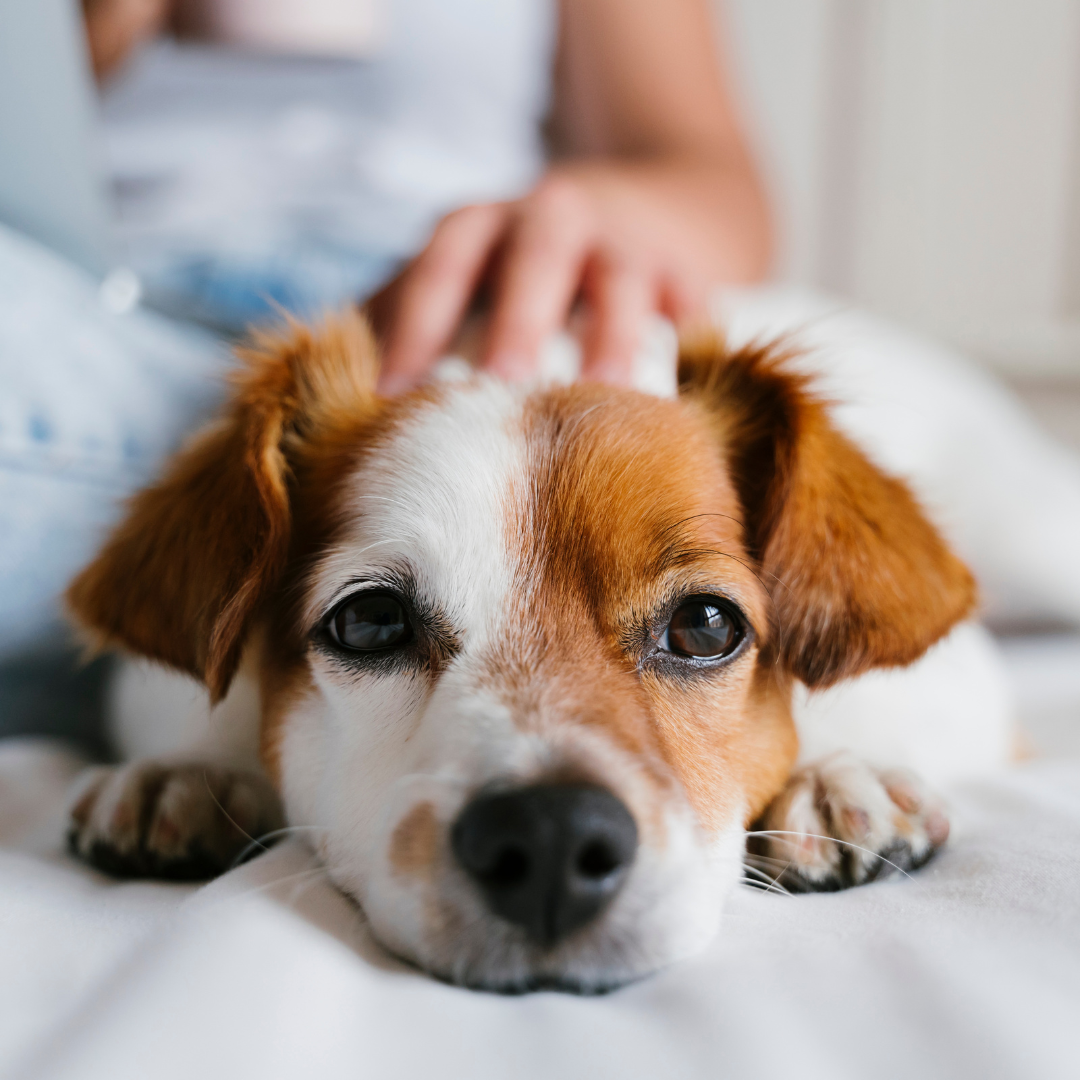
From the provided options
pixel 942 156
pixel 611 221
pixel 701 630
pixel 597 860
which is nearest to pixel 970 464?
pixel 611 221

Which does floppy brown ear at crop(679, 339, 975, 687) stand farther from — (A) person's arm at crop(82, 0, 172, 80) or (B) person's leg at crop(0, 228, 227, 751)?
(A) person's arm at crop(82, 0, 172, 80)

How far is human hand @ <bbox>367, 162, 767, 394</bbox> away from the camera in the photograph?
5.16 feet

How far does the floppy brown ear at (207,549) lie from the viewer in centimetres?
107

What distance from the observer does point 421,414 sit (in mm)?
1208

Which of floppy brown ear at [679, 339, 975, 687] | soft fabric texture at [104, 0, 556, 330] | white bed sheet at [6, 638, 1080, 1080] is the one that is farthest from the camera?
soft fabric texture at [104, 0, 556, 330]

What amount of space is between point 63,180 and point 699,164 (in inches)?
70.0

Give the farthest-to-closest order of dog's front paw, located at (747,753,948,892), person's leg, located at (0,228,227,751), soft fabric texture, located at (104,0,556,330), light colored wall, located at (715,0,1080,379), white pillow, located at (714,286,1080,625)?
light colored wall, located at (715,0,1080,379) < white pillow, located at (714,286,1080,625) < soft fabric texture, located at (104,0,556,330) < person's leg, located at (0,228,227,751) < dog's front paw, located at (747,753,948,892)

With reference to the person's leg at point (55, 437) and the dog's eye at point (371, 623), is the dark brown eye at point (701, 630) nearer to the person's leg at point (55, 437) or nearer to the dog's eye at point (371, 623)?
the dog's eye at point (371, 623)

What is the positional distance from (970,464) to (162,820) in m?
2.04

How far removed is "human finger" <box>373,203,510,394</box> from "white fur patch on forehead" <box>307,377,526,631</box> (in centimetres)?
35

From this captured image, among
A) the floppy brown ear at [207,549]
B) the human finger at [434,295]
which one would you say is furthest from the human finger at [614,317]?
the floppy brown ear at [207,549]

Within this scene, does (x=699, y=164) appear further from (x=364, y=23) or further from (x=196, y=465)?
(x=196, y=465)

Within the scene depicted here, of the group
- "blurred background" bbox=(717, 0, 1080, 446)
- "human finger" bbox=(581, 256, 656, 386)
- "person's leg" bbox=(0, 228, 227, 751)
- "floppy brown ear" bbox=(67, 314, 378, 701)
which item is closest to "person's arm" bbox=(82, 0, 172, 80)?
"person's leg" bbox=(0, 228, 227, 751)

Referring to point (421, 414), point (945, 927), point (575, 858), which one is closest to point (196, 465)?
point (421, 414)
